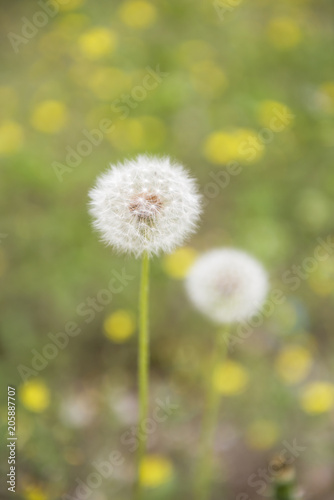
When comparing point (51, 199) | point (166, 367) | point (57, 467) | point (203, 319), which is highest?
point (51, 199)

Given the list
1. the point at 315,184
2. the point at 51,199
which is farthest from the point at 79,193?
the point at 315,184

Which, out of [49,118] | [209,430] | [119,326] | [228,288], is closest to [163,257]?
[119,326]

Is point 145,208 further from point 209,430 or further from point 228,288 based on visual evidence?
point 209,430

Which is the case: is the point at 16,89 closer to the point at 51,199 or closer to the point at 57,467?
the point at 51,199

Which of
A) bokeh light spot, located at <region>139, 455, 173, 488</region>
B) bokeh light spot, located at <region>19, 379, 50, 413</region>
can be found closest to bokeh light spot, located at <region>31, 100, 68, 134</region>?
bokeh light spot, located at <region>19, 379, 50, 413</region>

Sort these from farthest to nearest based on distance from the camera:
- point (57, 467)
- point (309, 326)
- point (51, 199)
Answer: point (51, 199) < point (309, 326) < point (57, 467)

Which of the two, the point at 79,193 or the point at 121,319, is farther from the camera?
the point at 79,193

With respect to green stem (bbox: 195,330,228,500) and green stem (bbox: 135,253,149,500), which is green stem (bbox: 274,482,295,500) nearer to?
green stem (bbox: 135,253,149,500)
